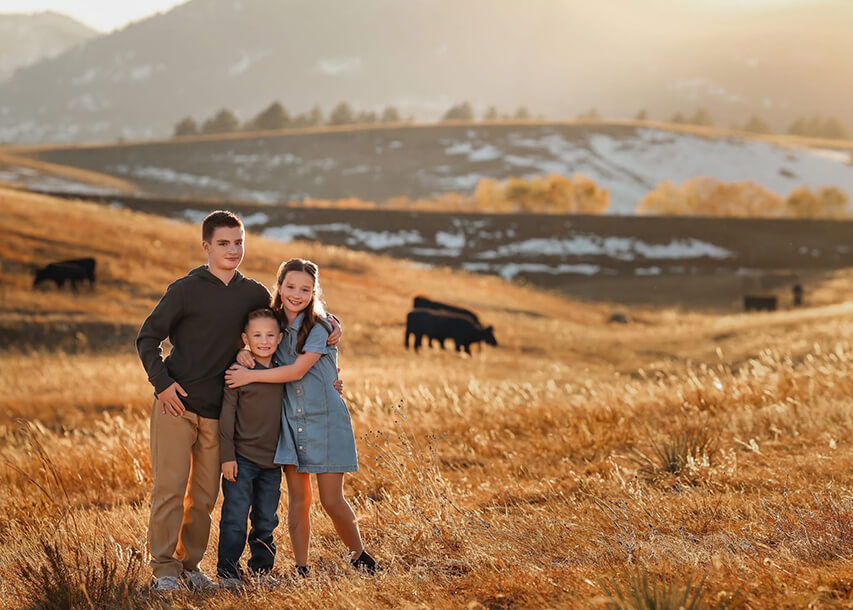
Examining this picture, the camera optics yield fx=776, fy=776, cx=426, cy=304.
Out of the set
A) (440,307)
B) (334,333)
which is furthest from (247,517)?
(440,307)

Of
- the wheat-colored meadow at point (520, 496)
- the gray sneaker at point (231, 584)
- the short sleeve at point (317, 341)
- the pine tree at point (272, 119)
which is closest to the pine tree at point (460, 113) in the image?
the pine tree at point (272, 119)

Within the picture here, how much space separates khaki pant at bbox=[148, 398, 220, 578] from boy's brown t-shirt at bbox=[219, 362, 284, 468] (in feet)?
0.53

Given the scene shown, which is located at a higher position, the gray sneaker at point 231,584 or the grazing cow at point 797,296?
the gray sneaker at point 231,584

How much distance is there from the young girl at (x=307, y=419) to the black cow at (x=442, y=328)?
19.4 metres

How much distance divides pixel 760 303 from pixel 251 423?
1573 inches

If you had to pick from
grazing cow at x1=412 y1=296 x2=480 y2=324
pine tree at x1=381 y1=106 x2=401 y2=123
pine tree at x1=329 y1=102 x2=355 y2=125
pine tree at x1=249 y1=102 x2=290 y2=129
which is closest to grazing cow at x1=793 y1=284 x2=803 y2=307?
grazing cow at x1=412 y1=296 x2=480 y2=324

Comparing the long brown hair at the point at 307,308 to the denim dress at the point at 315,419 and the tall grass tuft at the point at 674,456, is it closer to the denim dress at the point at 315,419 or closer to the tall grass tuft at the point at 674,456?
the denim dress at the point at 315,419

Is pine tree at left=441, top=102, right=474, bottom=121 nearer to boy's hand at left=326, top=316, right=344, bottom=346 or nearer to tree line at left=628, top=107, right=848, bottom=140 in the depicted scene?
tree line at left=628, top=107, right=848, bottom=140

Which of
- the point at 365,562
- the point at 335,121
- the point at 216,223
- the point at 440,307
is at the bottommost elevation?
the point at 440,307

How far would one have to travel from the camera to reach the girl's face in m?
5.05

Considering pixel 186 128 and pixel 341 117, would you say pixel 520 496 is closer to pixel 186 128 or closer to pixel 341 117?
pixel 186 128

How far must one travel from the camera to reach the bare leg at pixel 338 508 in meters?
4.93

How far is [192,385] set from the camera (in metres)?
5.04

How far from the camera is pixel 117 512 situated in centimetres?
670
